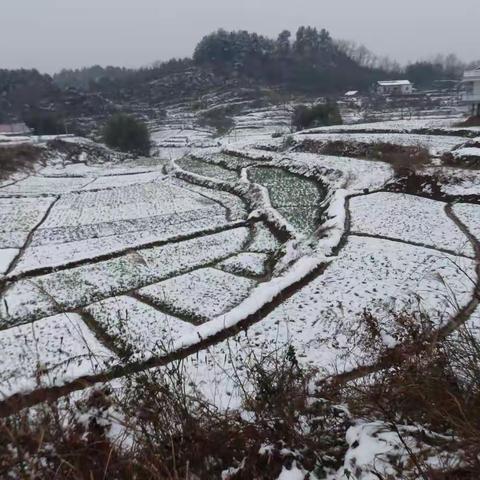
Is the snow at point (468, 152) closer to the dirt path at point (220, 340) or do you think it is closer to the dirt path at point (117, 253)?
the dirt path at point (220, 340)

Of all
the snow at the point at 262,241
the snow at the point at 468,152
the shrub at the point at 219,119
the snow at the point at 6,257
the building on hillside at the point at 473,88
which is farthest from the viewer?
the shrub at the point at 219,119

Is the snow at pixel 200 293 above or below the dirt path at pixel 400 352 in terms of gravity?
below

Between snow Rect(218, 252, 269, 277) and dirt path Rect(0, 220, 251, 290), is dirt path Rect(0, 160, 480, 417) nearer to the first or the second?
dirt path Rect(0, 220, 251, 290)

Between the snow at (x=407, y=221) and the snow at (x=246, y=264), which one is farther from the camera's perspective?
the snow at (x=407, y=221)

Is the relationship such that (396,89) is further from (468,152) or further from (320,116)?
(468,152)

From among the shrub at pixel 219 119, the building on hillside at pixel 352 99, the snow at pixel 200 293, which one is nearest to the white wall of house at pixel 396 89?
the building on hillside at pixel 352 99

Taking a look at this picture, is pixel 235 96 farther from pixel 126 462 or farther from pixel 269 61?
pixel 126 462

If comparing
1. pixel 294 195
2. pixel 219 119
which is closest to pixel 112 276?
pixel 294 195
